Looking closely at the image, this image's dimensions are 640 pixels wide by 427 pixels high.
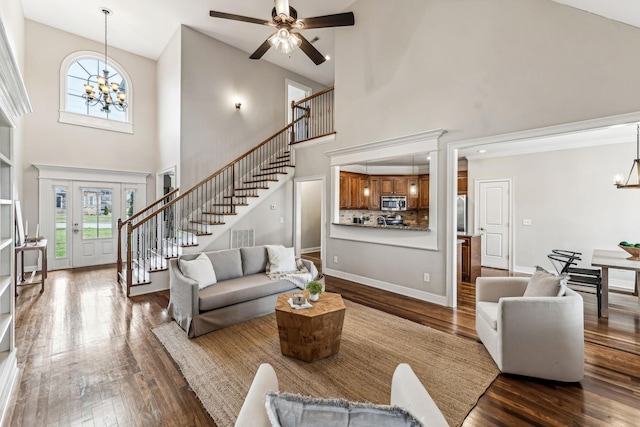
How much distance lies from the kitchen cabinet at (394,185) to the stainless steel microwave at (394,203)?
0.11m

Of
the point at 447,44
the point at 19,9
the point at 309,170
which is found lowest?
the point at 309,170

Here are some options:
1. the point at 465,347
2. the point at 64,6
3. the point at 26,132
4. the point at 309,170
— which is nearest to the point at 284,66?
the point at 309,170

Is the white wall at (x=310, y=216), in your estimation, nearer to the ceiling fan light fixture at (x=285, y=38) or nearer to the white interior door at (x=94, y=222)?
the white interior door at (x=94, y=222)

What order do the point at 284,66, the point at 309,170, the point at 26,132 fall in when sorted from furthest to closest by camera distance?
the point at 284,66 < the point at 309,170 < the point at 26,132

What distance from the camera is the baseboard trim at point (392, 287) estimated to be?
4.11 m

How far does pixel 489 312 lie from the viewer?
8.84 feet

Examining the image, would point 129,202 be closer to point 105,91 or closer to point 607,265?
point 105,91

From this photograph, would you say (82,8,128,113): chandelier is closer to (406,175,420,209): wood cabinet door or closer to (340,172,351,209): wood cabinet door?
(340,172,351,209): wood cabinet door

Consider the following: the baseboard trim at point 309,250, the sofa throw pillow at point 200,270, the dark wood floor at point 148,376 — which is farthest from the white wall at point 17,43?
the baseboard trim at point 309,250

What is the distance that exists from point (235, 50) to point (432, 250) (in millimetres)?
6505

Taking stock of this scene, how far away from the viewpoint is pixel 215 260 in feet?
12.5

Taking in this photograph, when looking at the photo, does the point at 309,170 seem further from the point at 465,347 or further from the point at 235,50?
the point at 465,347

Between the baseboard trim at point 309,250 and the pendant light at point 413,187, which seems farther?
the baseboard trim at point 309,250

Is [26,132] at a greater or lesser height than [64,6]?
lesser
